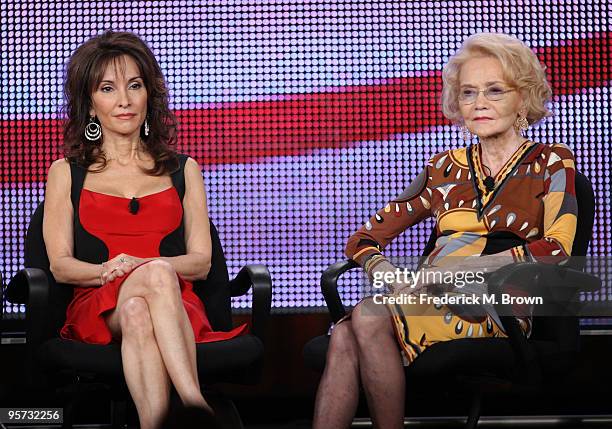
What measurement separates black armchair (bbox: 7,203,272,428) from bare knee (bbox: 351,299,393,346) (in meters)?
0.31

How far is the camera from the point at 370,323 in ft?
9.49

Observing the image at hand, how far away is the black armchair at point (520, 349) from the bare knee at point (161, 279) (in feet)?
2.41

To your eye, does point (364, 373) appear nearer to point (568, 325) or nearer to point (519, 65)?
point (568, 325)

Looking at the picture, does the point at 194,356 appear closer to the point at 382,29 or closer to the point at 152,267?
the point at 152,267

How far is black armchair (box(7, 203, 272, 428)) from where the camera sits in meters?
2.86

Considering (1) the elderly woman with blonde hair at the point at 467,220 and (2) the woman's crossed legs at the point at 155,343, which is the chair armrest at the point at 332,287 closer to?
(1) the elderly woman with blonde hair at the point at 467,220

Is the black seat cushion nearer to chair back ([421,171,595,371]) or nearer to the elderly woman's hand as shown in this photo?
the elderly woman's hand

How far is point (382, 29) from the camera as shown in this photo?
4051 mm

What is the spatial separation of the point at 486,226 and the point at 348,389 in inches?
26.9

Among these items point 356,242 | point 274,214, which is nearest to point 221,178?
point 274,214

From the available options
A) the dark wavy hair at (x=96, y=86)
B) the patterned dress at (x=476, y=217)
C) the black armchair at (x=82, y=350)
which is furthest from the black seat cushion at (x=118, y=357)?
the dark wavy hair at (x=96, y=86)

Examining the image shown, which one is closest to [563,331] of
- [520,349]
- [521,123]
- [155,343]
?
[520,349]

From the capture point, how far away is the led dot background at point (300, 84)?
13.3 ft

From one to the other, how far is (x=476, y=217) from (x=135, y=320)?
112 cm
